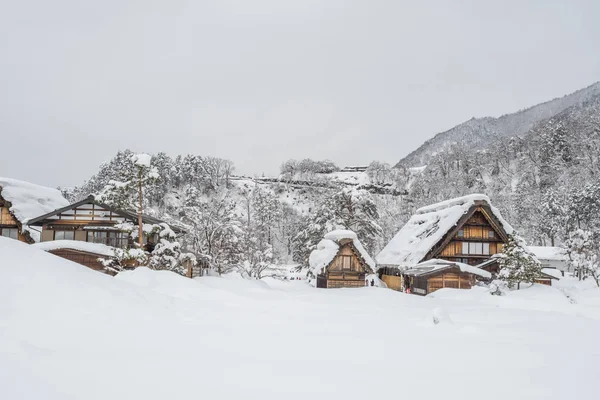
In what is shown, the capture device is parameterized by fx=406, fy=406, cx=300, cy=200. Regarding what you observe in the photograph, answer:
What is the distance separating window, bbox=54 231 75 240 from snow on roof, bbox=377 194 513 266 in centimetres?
2428

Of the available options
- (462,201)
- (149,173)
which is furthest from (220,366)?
(462,201)

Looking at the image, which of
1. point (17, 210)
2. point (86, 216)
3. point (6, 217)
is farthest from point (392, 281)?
point (6, 217)

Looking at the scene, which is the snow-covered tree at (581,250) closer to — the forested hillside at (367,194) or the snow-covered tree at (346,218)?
the forested hillside at (367,194)

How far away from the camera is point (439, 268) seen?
27.1 meters

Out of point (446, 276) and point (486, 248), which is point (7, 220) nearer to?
point (446, 276)

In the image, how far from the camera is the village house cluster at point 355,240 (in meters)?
27.3

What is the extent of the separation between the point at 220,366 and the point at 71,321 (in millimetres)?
2025

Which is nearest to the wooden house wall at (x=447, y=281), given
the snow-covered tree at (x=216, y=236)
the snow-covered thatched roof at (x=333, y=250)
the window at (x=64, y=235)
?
the snow-covered thatched roof at (x=333, y=250)

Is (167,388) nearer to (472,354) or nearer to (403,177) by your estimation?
(472,354)

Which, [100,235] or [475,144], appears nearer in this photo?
[100,235]

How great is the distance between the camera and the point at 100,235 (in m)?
27.8

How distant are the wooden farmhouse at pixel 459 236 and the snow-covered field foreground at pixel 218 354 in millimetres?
22721

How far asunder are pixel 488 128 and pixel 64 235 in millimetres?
137234

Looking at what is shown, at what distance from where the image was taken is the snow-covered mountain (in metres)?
123
